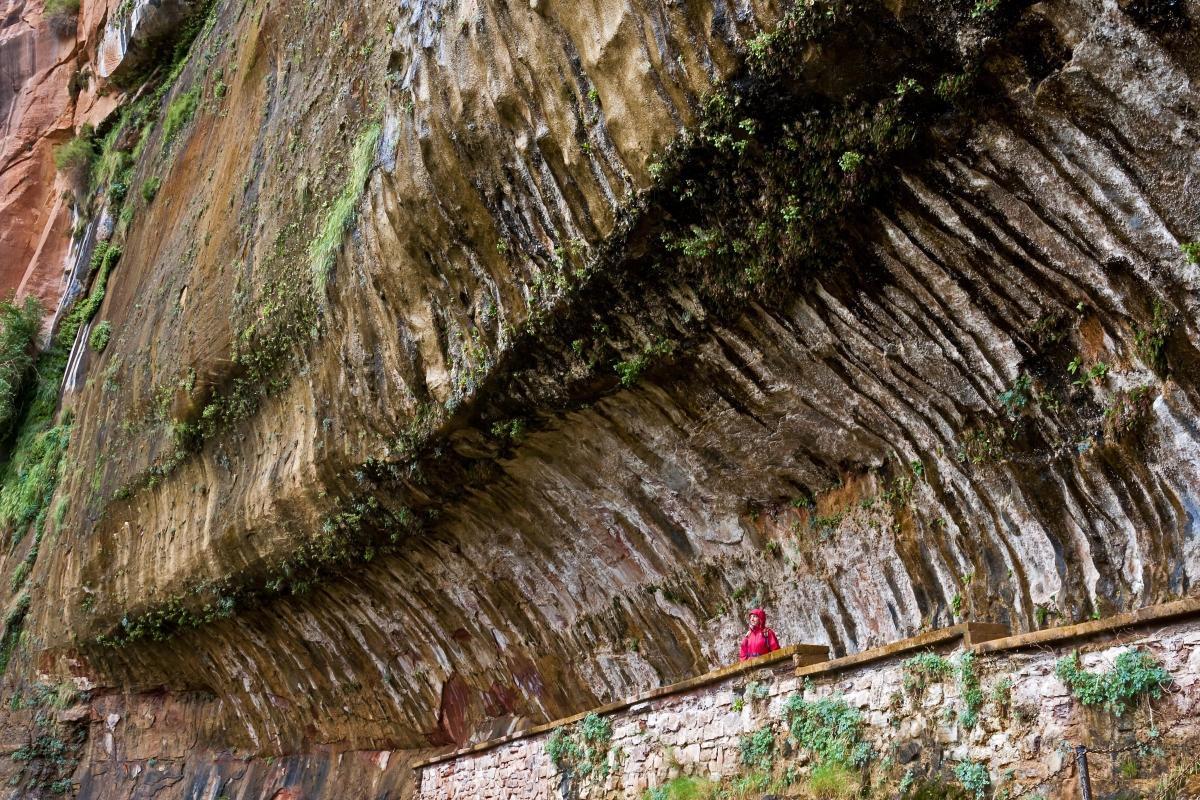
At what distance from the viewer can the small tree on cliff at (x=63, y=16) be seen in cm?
2762

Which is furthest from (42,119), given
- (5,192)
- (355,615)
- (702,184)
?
(702,184)

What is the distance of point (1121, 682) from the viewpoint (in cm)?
446

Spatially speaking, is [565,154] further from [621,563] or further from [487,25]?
[621,563]

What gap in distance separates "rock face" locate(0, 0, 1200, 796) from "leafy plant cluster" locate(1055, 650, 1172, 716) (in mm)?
1007

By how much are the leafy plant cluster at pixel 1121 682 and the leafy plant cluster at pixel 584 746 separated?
160 inches

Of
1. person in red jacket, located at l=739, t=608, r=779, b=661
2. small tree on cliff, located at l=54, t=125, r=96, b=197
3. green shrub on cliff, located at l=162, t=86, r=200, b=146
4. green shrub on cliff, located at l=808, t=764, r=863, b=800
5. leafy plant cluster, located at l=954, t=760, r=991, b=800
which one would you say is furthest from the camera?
small tree on cliff, located at l=54, t=125, r=96, b=197

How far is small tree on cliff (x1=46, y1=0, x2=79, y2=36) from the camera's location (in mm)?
27625

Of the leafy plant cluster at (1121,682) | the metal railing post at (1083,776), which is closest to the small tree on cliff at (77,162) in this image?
the leafy plant cluster at (1121,682)

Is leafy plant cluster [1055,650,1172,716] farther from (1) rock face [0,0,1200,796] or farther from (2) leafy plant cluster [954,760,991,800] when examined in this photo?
(1) rock face [0,0,1200,796]

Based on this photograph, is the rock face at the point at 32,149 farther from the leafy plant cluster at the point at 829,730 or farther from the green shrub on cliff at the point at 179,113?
the leafy plant cluster at the point at 829,730

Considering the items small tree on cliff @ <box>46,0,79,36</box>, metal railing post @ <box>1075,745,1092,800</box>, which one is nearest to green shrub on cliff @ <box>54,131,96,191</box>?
small tree on cliff @ <box>46,0,79,36</box>

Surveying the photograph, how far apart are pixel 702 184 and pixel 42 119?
27761mm

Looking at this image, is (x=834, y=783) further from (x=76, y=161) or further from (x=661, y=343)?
(x=76, y=161)

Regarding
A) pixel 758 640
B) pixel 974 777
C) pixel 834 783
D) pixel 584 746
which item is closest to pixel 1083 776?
pixel 974 777
